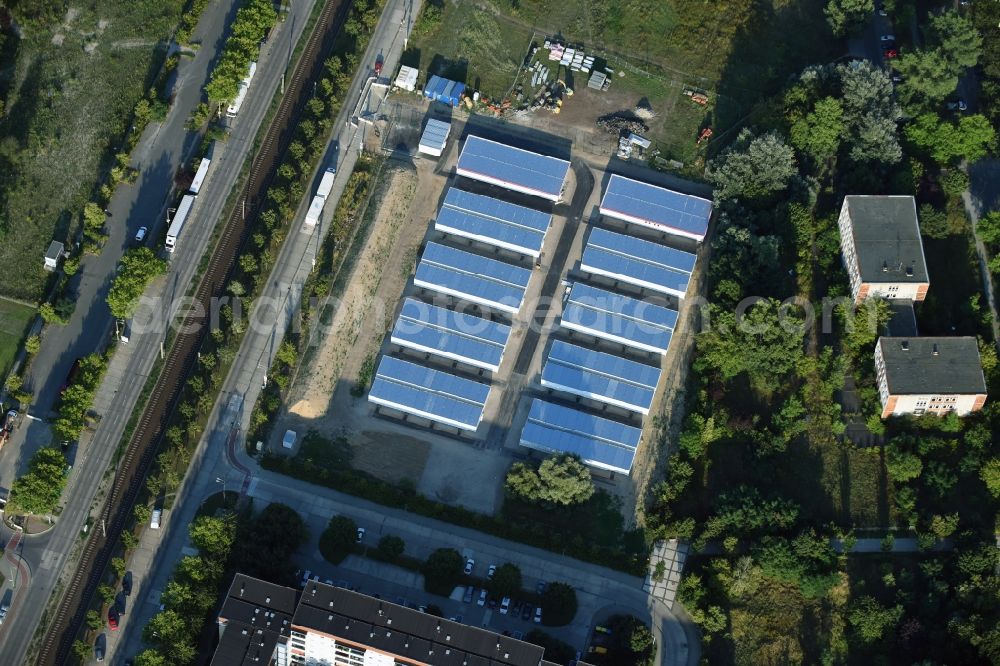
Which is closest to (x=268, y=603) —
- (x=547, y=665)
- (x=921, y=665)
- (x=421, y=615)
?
(x=421, y=615)

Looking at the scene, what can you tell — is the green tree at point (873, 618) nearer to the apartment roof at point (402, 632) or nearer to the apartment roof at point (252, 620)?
the apartment roof at point (402, 632)

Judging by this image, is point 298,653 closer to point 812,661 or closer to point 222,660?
point 222,660

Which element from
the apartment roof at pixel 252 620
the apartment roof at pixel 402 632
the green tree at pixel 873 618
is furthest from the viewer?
the apartment roof at pixel 252 620

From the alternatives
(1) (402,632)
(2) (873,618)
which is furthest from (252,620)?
(2) (873,618)

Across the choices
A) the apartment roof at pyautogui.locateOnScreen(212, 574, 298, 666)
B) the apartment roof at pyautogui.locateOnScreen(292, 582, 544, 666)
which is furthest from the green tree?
the apartment roof at pyautogui.locateOnScreen(212, 574, 298, 666)

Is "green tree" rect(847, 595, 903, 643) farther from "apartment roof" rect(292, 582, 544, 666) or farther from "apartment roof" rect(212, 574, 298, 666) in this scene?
"apartment roof" rect(212, 574, 298, 666)

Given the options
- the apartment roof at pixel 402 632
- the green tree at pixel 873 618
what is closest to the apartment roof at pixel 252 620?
the apartment roof at pixel 402 632
